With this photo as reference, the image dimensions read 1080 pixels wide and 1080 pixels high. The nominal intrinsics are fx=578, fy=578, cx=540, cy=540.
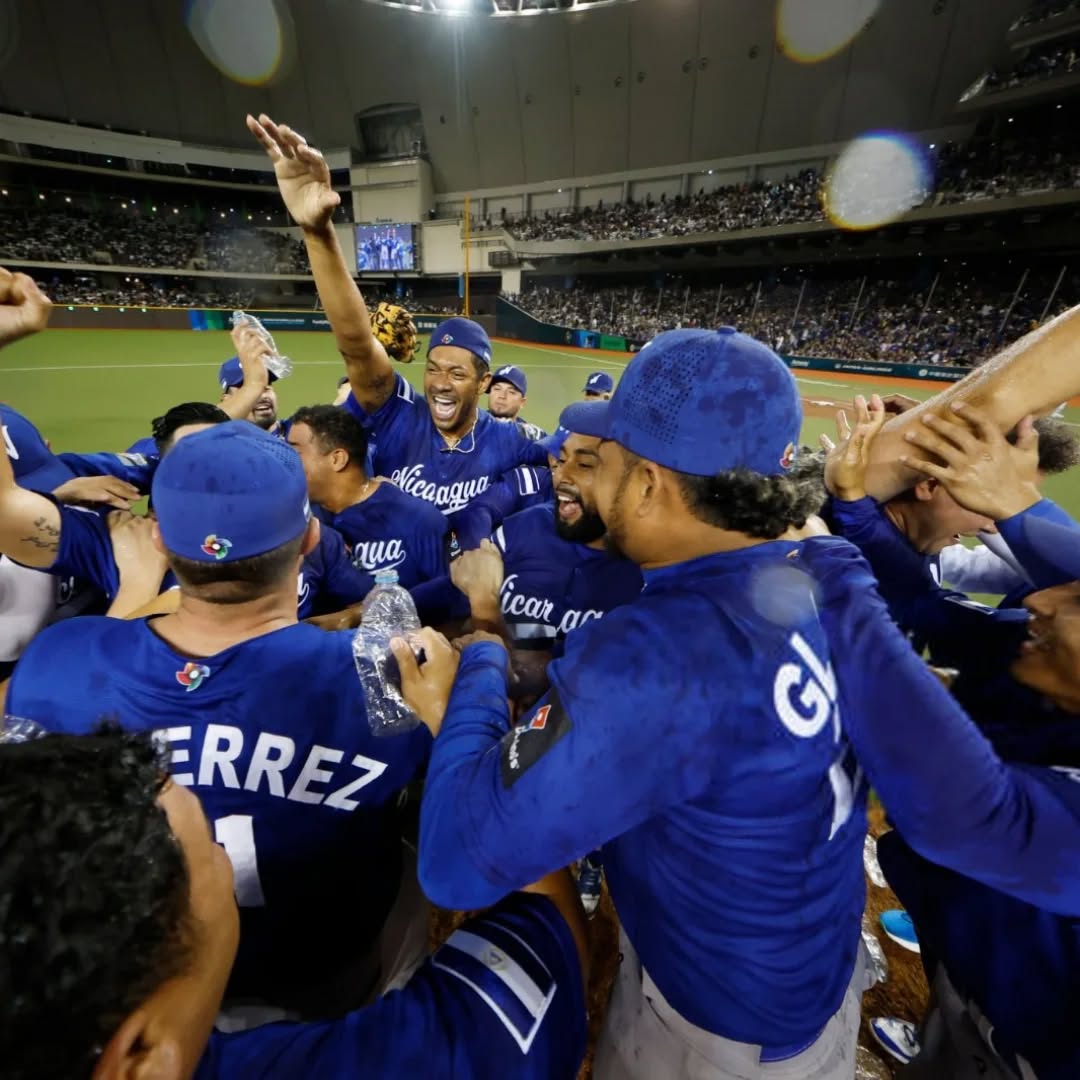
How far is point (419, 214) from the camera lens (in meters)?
40.7

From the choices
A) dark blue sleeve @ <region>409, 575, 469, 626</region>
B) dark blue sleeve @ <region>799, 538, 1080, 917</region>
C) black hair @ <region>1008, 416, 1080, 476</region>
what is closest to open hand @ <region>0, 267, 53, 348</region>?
dark blue sleeve @ <region>409, 575, 469, 626</region>

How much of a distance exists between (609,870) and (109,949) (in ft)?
3.76

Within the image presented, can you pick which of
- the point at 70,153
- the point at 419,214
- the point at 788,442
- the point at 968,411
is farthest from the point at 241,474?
the point at 70,153

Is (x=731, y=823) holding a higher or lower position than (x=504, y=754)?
lower

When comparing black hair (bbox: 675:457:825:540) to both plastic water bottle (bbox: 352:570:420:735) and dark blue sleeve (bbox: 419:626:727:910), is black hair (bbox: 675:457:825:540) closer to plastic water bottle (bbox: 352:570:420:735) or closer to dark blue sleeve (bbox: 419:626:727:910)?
dark blue sleeve (bbox: 419:626:727:910)

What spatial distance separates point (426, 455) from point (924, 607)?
3.26 m

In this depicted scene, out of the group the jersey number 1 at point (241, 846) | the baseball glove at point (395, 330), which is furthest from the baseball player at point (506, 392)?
the jersey number 1 at point (241, 846)

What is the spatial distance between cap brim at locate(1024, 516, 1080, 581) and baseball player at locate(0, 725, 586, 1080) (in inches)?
59.6

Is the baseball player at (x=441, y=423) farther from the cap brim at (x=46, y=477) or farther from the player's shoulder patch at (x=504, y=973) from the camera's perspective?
the player's shoulder patch at (x=504, y=973)

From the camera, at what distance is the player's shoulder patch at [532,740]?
3.33 feet

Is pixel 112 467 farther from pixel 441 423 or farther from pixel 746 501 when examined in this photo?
pixel 746 501

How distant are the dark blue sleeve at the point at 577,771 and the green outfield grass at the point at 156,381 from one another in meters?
9.31

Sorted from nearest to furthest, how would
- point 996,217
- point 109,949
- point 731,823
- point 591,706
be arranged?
point 109,949 → point 591,706 → point 731,823 → point 996,217

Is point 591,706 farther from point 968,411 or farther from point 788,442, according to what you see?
point 968,411
